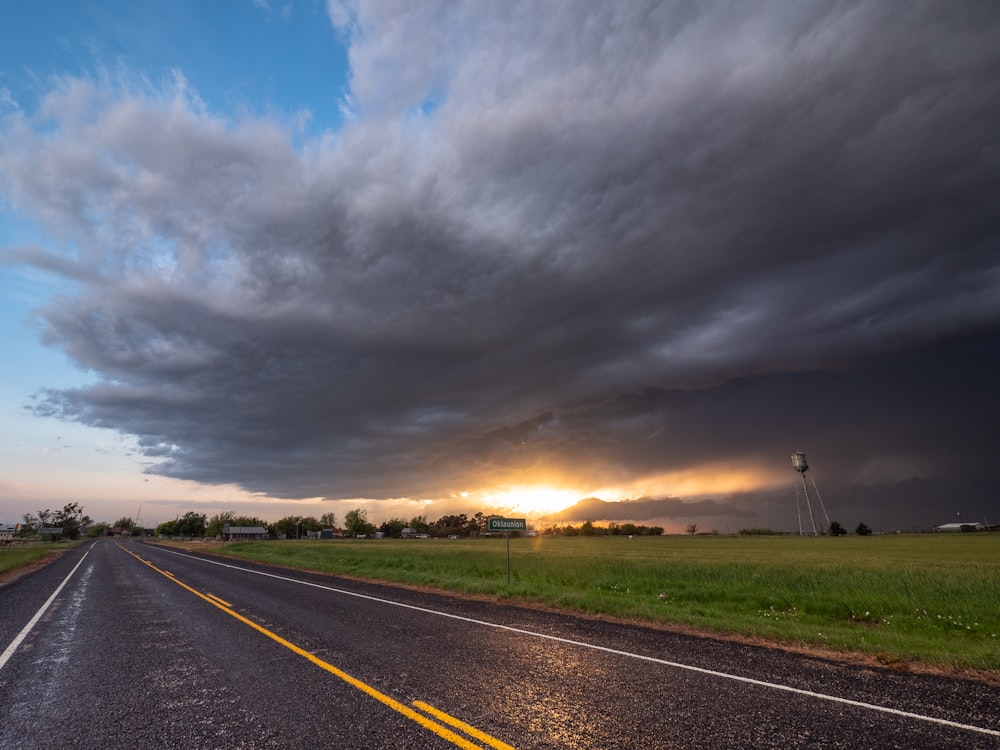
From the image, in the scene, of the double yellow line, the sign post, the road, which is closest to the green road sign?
the sign post

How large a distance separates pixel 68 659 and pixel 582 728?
931cm

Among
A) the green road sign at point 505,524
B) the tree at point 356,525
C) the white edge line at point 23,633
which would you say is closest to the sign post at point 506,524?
the green road sign at point 505,524

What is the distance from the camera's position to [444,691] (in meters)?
6.37

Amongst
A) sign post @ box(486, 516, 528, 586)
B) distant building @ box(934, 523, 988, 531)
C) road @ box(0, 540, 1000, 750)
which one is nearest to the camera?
road @ box(0, 540, 1000, 750)

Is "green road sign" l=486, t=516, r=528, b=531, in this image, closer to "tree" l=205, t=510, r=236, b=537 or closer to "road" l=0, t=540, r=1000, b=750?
"road" l=0, t=540, r=1000, b=750

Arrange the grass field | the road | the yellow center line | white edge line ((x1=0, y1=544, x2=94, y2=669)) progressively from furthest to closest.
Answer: the grass field < white edge line ((x1=0, y1=544, x2=94, y2=669)) < the road < the yellow center line

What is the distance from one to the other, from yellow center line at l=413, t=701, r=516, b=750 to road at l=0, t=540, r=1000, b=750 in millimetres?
28

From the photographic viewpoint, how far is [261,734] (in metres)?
5.15

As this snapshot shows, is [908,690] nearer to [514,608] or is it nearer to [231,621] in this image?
[514,608]

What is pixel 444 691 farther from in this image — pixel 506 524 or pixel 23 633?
→ pixel 506 524

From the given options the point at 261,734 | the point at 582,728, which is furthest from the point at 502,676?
the point at 261,734

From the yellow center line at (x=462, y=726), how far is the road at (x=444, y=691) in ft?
0.09

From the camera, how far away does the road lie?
5.12 meters

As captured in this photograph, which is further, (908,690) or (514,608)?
(514,608)
